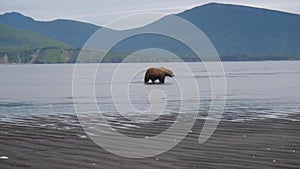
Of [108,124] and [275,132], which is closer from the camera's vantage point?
[275,132]

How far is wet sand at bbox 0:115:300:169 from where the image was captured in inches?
482

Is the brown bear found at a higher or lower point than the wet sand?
lower

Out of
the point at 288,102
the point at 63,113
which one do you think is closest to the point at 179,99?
the point at 288,102

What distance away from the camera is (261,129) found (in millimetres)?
18078

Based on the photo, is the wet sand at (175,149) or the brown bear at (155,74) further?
the brown bear at (155,74)

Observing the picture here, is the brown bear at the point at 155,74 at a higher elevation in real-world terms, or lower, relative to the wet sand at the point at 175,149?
lower

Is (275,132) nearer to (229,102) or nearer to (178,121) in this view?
(178,121)

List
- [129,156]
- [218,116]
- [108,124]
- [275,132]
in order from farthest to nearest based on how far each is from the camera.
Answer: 1. [218,116]
2. [108,124]
3. [275,132]
4. [129,156]

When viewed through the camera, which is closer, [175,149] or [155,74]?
[175,149]

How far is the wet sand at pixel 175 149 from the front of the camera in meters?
12.2

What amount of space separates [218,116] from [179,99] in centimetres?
975

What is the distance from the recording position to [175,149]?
14.2m

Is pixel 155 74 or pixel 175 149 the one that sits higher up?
pixel 175 149

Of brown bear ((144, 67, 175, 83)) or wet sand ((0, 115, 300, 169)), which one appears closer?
wet sand ((0, 115, 300, 169))
